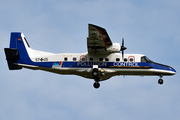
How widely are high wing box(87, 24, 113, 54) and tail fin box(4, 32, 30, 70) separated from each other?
5.88 metres

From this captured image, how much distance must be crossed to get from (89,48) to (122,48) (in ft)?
9.24

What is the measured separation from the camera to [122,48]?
79.1 feet

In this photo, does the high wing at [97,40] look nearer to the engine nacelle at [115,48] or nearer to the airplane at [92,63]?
the airplane at [92,63]

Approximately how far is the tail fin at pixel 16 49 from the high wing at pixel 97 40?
5883mm

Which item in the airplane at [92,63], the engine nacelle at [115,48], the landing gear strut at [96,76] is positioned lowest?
the landing gear strut at [96,76]

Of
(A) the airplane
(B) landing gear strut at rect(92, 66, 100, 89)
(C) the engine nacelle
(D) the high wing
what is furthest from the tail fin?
(C) the engine nacelle

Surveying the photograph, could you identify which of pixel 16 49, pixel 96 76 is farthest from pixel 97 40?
pixel 16 49

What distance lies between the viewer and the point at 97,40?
73.0 ft

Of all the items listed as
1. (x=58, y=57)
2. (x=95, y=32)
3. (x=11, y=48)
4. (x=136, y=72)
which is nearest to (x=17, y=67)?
(x=11, y=48)

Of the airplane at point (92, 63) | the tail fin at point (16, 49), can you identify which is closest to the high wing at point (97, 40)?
the airplane at point (92, 63)

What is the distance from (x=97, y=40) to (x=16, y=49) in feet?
24.2

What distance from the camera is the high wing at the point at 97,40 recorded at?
68.7 ft

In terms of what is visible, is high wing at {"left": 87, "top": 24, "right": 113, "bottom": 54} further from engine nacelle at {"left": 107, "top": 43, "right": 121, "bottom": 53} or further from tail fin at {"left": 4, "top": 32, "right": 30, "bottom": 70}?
tail fin at {"left": 4, "top": 32, "right": 30, "bottom": 70}

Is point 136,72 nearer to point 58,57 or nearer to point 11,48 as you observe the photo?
point 58,57
